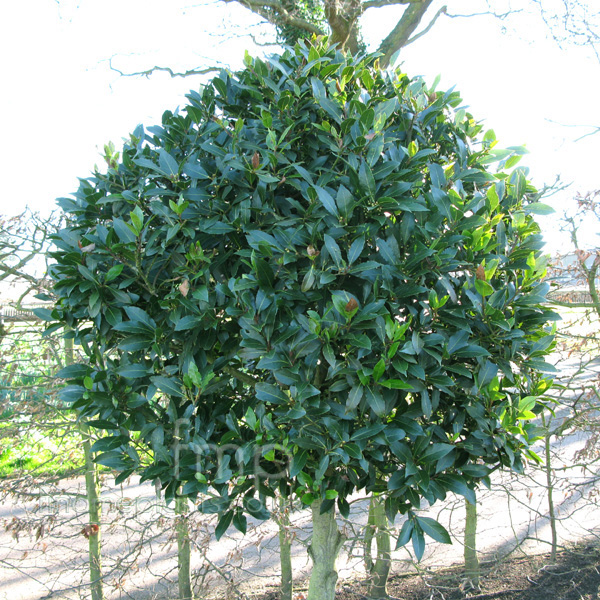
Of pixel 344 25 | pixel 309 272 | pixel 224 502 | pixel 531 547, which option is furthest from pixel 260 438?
pixel 344 25

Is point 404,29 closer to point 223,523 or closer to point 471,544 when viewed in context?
point 471,544

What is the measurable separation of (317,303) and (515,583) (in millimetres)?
3068

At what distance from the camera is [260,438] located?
1.53 meters

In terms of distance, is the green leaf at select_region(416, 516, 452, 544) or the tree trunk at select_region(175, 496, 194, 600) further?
the tree trunk at select_region(175, 496, 194, 600)

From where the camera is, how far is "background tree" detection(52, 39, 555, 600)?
1.48 metres

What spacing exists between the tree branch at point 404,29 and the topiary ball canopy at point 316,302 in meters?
4.90

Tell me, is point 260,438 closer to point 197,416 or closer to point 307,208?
point 197,416

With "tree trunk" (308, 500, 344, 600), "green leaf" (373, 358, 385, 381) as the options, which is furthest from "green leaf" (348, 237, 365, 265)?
"tree trunk" (308, 500, 344, 600)

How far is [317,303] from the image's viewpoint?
62.2 inches

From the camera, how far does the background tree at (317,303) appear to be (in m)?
1.48

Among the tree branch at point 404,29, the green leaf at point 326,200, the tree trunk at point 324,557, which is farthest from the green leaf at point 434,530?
the tree branch at point 404,29

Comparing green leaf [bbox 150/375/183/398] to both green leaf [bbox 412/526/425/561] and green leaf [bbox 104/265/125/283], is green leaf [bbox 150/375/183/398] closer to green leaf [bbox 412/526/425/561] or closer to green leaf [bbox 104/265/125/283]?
green leaf [bbox 104/265/125/283]

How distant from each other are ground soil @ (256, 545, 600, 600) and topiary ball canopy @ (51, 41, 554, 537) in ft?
7.02

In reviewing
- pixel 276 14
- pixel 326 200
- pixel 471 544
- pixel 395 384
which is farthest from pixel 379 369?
pixel 276 14
